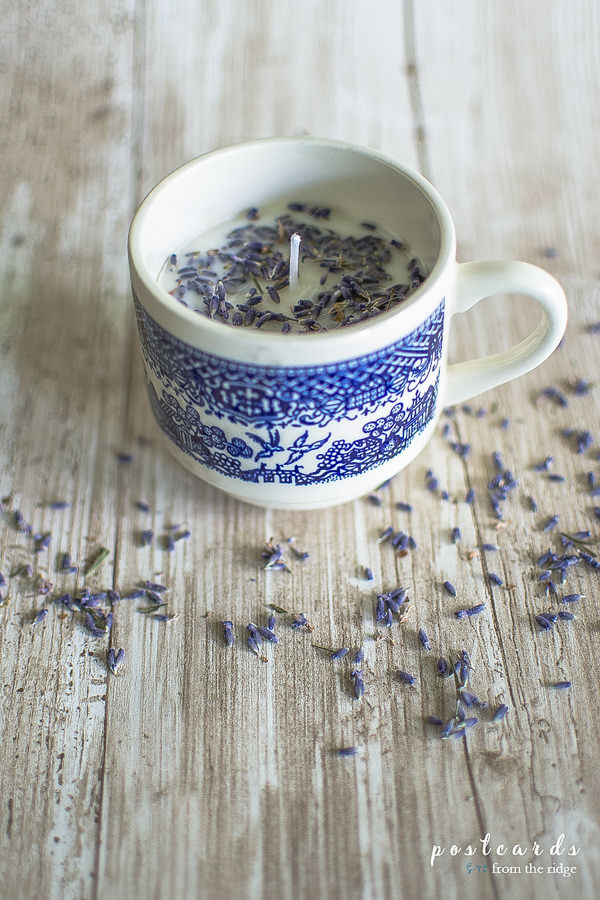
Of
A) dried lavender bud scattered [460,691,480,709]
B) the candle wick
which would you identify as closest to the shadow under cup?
the candle wick

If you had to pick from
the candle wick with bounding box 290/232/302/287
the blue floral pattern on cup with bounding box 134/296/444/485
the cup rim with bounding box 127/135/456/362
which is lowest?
the blue floral pattern on cup with bounding box 134/296/444/485

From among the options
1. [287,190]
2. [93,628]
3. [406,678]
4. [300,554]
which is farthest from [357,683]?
[287,190]

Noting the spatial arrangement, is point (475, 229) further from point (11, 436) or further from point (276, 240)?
point (11, 436)

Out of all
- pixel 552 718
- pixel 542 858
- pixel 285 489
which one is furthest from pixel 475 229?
pixel 542 858

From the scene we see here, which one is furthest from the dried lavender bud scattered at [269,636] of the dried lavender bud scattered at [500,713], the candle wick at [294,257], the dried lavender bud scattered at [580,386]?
the dried lavender bud scattered at [580,386]

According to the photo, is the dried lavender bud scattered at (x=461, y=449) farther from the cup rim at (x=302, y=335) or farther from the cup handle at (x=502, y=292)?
the cup rim at (x=302, y=335)

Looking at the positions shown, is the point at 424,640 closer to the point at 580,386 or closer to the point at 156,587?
the point at 156,587

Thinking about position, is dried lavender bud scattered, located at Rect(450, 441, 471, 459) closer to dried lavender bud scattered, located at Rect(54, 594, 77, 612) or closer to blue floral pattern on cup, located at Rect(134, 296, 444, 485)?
blue floral pattern on cup, located at Rect(134, 296, 444, 485)
